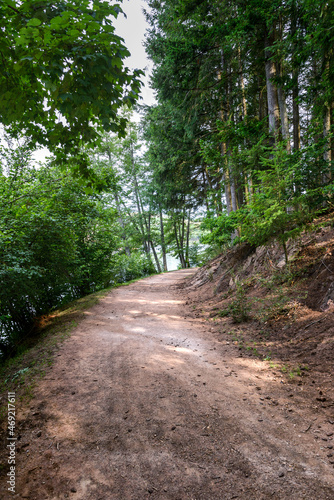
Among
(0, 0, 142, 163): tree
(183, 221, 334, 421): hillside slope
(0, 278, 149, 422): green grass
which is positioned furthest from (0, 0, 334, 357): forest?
(0, 278, 149, 422): green grass

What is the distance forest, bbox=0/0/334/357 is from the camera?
2.43 meters

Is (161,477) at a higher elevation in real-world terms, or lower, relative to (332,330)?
lower

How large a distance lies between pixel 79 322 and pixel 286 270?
589 cm

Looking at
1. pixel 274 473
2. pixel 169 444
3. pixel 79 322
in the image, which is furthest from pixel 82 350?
pixel 274 473

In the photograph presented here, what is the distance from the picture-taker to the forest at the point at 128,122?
2426 mm

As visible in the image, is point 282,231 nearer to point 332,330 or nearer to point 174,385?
point 332,330

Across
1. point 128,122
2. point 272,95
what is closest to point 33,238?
point 128,122

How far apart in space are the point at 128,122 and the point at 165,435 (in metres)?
3.77

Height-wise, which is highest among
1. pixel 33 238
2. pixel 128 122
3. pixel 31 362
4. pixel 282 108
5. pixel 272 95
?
pixel 272 95

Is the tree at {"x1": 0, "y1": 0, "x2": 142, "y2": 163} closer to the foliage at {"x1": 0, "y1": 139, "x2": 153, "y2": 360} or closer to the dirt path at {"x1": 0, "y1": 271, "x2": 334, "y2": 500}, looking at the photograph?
the foliage at {"x1": 0, "y1": 139, "x2": 153, "y2": 360}

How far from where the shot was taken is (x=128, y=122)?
3.12m

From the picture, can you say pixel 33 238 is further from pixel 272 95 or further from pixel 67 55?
pixel 272 95

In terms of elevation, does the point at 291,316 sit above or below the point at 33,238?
below

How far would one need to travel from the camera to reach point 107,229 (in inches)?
478
